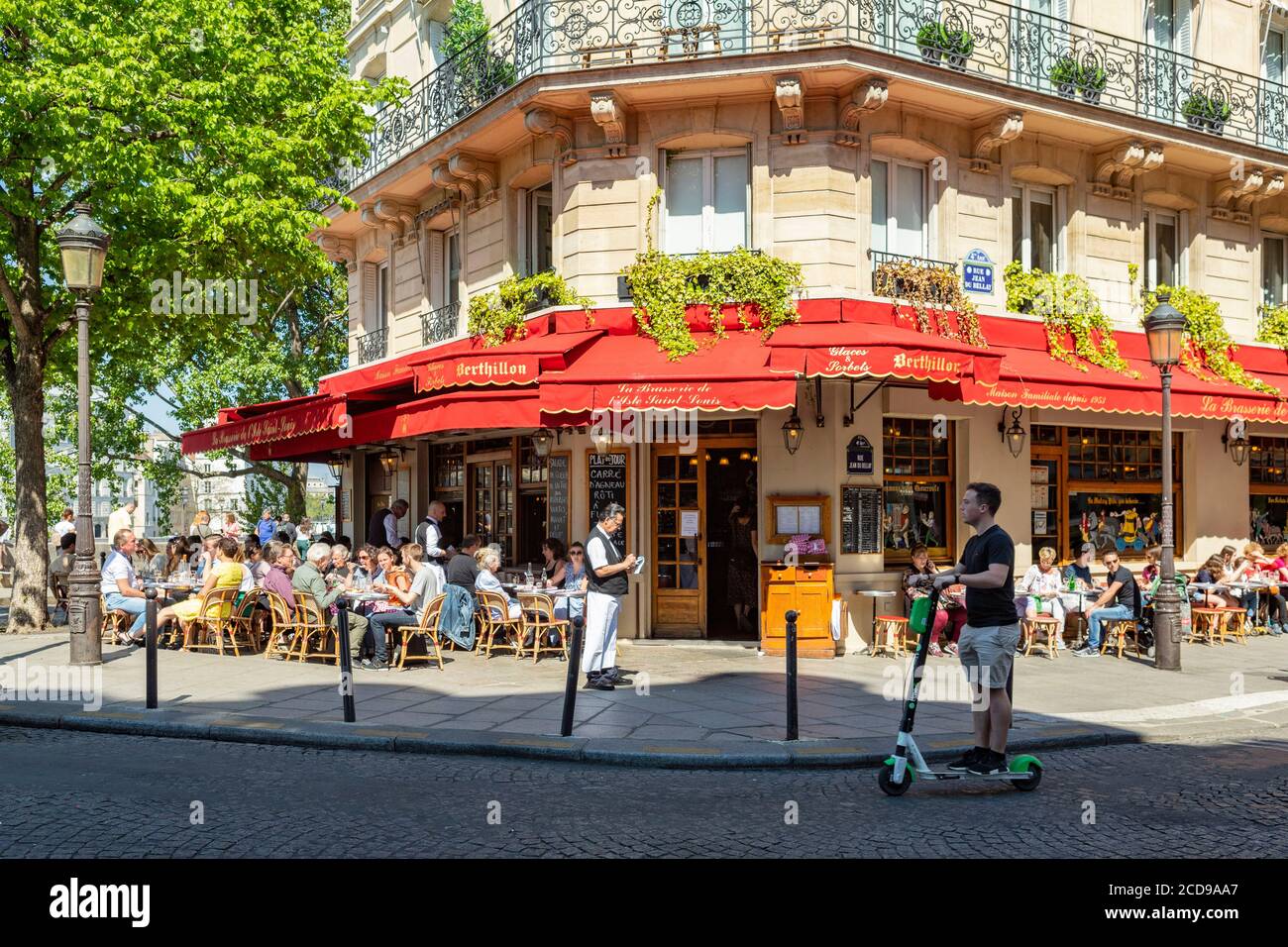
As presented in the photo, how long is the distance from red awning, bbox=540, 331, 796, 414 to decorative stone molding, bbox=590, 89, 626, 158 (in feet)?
10.4

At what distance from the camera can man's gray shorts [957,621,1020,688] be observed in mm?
6422

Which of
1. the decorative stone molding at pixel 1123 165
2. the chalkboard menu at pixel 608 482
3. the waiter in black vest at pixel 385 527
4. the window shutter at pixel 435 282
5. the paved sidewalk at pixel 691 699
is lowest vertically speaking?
the paved sidewalk at pixel 691 699

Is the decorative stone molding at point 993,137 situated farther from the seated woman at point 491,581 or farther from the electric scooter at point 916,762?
the electric scooter at point 916,762

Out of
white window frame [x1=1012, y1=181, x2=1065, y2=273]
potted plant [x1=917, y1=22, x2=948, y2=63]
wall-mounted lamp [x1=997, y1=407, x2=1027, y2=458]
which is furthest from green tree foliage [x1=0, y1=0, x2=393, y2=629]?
wall-mounted lamp [x1=997, y1=407, x2=1027, y2=458]

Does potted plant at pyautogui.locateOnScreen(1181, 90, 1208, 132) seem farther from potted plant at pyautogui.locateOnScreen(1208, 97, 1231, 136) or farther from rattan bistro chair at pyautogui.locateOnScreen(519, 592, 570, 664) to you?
rattan bistro chair at pyautogui.locateOnScreen(519, 592, 570, 664)

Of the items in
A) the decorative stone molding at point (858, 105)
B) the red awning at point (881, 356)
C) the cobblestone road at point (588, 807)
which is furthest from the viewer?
the decorative stone molding at point (858, 105)

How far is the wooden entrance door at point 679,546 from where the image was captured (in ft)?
45.2

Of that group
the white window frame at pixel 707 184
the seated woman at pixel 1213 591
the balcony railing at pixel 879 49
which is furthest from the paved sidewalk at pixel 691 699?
the balcony railing at pixel 879 49

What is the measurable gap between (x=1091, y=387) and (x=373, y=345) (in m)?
12.1

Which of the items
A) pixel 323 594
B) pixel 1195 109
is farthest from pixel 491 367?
pixel 1195 109

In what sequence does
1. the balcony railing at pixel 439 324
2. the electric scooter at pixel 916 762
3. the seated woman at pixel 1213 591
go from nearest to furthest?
the electric scooter at pixel 916 762
the seated woman at pixel 1213 591
the balcony railing at pixel 439 324

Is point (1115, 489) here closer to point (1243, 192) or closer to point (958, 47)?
point (1243, 192)

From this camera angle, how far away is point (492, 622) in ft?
40.2

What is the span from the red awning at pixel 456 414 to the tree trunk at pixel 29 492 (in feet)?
15.3
